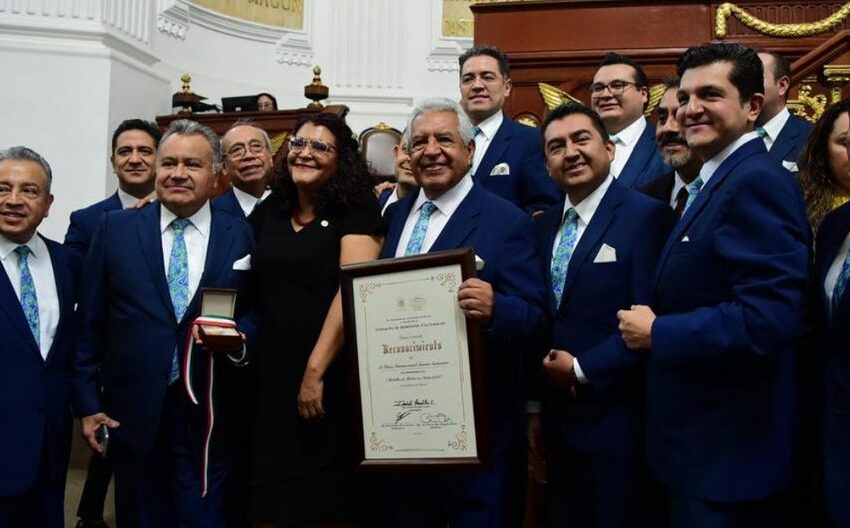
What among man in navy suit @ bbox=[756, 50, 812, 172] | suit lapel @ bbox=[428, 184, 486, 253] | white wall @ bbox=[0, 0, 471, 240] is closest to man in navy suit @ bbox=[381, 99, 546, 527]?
suit lapel @ bbox=[428, 184, 486, 253]

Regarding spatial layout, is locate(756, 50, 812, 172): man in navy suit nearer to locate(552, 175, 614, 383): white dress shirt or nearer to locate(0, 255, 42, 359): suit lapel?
locate(552, 175, 614, 383): white dress shirt

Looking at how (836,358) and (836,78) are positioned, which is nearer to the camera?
(836,358)

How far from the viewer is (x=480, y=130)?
4.16 metres

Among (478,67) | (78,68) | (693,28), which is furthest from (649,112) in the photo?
(78,68)

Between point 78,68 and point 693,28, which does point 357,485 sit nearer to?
point 693,28

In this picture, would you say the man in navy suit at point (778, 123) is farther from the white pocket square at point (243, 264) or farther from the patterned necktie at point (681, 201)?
the white pocket square at point (243, 264)

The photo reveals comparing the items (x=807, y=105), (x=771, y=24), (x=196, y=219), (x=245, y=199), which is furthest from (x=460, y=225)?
(x=771, y=24)

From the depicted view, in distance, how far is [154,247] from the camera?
124 inches

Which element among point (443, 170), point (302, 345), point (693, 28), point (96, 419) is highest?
point (693, 28)

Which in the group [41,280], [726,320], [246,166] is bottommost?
[726,320]

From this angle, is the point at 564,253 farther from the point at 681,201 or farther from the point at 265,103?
the point at 265,103

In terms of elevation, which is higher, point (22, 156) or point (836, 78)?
point (836, 78)

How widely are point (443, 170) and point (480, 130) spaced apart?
4.03ft

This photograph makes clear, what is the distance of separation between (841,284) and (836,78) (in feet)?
10.7
